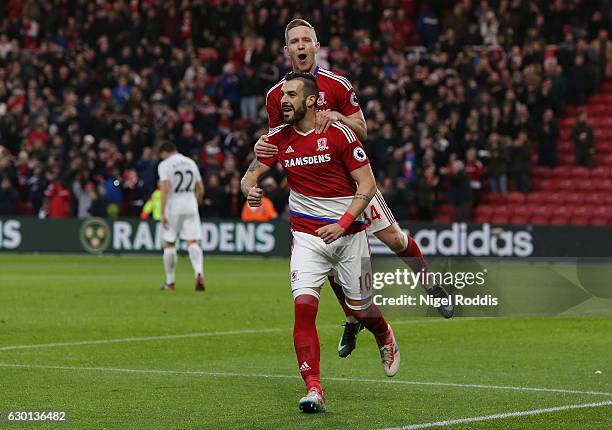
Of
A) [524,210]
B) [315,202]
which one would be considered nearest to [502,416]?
[315,202]

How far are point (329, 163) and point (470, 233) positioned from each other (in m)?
20.6

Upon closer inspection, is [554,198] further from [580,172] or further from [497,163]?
[497,163]

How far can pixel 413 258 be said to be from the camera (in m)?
11.7

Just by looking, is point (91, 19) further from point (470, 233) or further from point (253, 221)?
point (470, 233)

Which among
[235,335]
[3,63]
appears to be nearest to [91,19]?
[3,63]

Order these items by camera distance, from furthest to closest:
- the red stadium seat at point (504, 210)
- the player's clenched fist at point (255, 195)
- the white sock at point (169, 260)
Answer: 1. the red stadium seat at point (504, 210)
2. the white sock at point (169, 260)
3. the player's clenched fist at point (255, 195)

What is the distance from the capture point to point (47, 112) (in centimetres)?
3556

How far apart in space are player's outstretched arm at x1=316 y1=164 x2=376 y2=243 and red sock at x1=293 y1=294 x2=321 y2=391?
1.67 ft

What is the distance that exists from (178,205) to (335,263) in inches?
501

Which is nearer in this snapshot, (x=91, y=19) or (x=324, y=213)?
(x=324, y=213)

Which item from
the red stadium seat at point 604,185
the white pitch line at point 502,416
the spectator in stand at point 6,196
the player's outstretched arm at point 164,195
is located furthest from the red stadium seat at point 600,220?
the white pitch line at point 502,416

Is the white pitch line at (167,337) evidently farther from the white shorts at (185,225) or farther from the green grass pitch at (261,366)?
the white shorts at (185,225)

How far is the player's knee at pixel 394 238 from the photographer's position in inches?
456

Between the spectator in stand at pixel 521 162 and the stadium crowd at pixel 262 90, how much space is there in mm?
28
